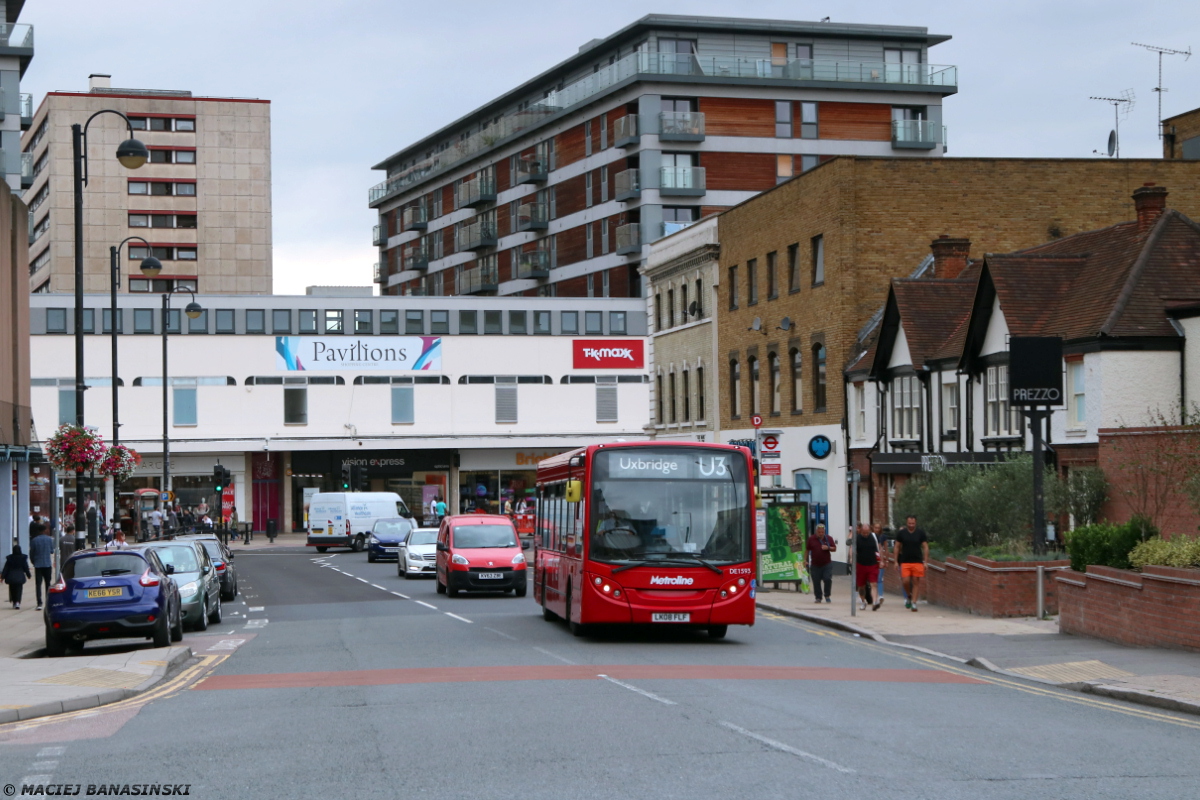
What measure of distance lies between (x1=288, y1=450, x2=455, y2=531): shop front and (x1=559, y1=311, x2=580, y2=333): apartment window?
9.06 metres

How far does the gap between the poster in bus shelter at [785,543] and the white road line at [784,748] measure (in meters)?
21.0

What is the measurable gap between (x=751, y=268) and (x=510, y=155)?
3886 cm

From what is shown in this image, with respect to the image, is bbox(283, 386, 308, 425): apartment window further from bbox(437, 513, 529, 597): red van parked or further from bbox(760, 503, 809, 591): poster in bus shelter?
bbox(760, 503, 809, 591): poster in bus shelter

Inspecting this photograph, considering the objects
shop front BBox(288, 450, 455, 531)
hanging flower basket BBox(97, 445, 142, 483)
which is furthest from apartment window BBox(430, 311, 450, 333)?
hanging flower basket BBox(97, 445, 142, 483)

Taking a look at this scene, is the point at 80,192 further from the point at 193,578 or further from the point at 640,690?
the point at 640,690

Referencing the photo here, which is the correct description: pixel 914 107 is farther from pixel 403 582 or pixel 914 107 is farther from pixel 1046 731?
pixel 1046 731

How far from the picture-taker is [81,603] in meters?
21.4

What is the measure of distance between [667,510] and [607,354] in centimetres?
6155

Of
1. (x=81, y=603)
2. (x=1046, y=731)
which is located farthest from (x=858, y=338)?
(x=1046, y=731)

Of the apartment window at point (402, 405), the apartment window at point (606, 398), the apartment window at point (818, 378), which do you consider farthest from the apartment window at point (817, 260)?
the apartment window at point (402, 405)

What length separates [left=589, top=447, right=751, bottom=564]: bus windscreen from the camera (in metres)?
21.1

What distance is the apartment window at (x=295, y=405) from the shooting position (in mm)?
78750

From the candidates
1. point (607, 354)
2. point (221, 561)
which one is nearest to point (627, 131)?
point (607, 354)

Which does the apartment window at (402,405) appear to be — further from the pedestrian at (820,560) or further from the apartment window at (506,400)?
the pedestrian at (820,560)
